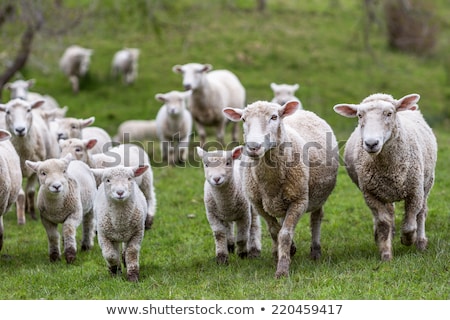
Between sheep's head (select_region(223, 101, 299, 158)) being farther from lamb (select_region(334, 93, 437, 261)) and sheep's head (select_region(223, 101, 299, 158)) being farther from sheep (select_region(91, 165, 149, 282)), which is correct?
sheep (select_region(91, 165, 149, 282))

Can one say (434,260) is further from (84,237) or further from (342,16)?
(342,16)

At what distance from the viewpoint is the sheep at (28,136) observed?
33.2 ft

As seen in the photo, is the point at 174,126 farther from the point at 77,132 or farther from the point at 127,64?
the point at 127,64

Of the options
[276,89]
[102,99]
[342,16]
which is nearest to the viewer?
[276,89]

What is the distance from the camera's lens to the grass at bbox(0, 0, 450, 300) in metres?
6.70

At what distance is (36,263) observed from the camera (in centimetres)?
845

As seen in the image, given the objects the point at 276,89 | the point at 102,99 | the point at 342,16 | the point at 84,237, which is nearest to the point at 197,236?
the point at 84,237

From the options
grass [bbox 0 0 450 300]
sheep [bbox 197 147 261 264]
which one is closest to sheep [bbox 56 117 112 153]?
grass [bbox 0 0 450 300]

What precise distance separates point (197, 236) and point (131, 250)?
88.6 inches

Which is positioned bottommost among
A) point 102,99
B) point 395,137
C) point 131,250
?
point 102,99

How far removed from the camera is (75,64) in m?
22.3

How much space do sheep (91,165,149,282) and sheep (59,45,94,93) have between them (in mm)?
15440

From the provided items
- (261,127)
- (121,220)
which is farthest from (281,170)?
(121,220)

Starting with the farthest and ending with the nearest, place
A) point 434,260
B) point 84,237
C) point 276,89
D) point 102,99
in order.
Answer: point 102,99 < point 276,89 < point 84,237 < point 434,260
